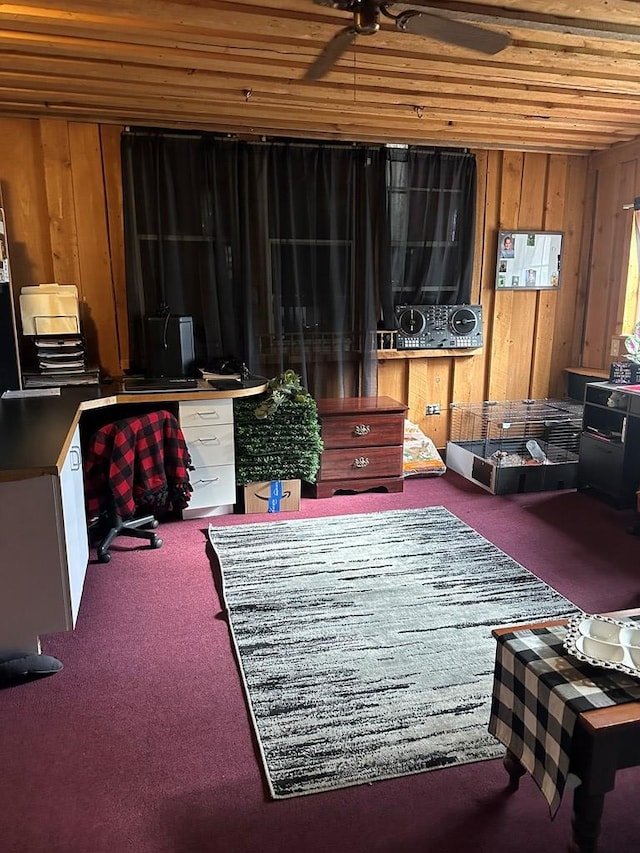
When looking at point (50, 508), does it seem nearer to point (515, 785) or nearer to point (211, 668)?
point (211, 668)

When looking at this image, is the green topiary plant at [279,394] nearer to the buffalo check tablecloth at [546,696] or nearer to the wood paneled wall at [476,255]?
the wood paneled wall at [476,255]

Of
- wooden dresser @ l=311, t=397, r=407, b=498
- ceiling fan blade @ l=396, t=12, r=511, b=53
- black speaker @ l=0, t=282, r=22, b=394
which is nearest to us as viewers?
ceiling fan blade @ l=396, t=12, r=511, b=53

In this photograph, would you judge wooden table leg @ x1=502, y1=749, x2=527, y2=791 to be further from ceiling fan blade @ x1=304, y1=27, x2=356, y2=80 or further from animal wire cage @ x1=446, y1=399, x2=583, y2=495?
animal wire cage @ x1=446, y1=399, x2=583, y2=495

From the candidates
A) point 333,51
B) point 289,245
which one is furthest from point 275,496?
point 333,51

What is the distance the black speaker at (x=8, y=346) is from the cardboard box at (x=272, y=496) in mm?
1540

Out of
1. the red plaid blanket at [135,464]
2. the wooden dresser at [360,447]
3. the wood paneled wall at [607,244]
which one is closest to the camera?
the red plaid blanket at [135,464]

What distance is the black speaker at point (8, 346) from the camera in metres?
3.60

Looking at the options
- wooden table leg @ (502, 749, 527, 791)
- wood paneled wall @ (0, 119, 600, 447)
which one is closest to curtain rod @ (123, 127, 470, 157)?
wood paneled wall @ (0, 119, 600, 447)

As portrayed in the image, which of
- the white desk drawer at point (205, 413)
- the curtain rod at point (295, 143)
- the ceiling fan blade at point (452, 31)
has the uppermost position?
the curtain rod at point (295, 143)

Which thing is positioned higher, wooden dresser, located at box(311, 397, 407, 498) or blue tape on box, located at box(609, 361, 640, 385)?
blue tape on box, located at box(609, 361, 640, 385)

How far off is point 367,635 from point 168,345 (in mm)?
2278

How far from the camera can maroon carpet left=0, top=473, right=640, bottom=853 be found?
169 centimetres

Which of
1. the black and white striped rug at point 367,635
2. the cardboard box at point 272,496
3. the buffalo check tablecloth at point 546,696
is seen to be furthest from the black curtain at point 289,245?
the buffalo check tablecloth at point 546,696

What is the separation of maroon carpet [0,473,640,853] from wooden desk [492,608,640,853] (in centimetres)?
26
